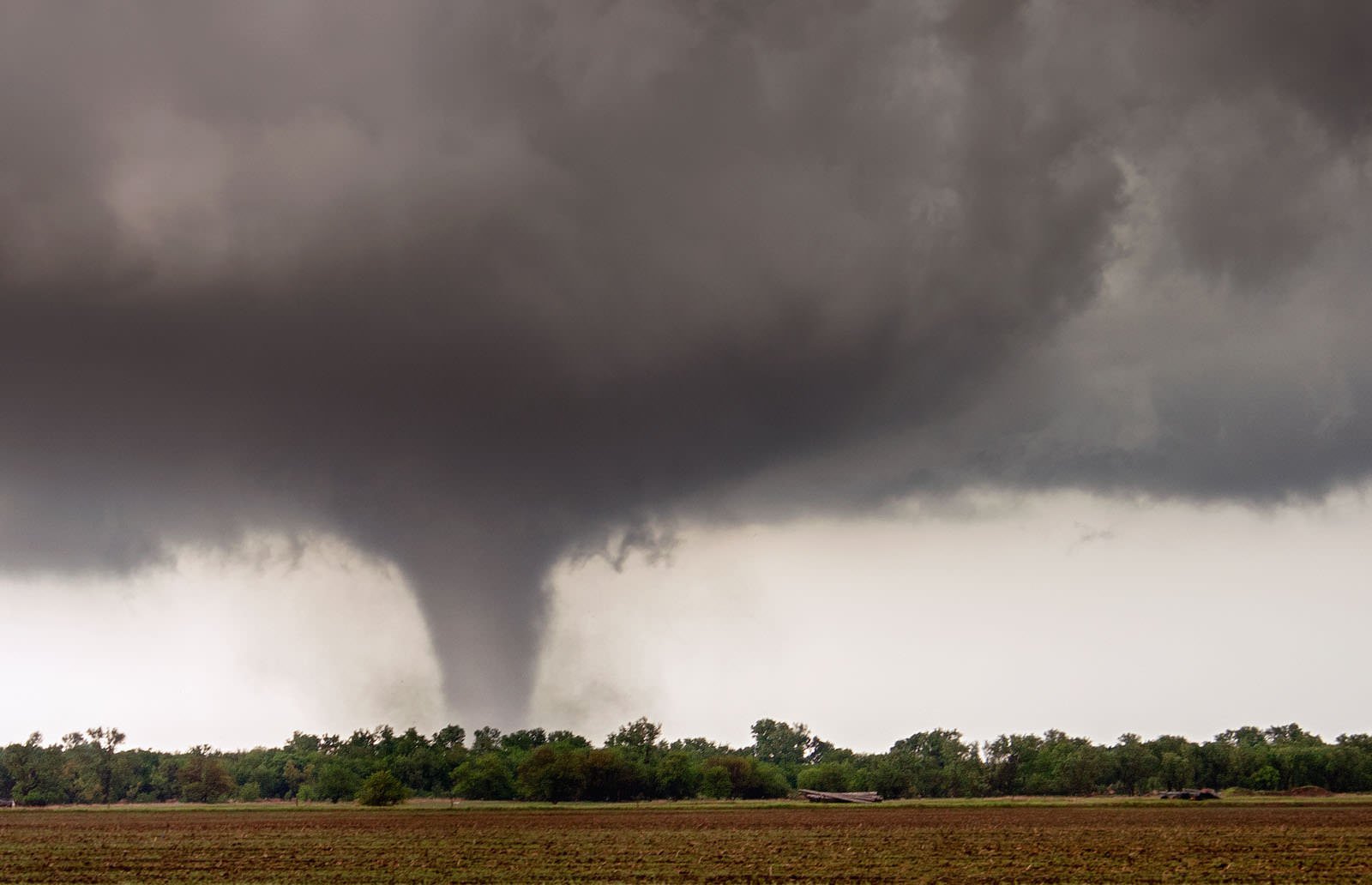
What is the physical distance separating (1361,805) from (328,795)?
16182 cm

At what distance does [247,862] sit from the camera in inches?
2210

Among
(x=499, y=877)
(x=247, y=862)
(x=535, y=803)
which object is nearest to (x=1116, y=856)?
(x=499, y=877)

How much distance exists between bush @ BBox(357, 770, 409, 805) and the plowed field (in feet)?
153

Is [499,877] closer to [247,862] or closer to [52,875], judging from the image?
[247,862]

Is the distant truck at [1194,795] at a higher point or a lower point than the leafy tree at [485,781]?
lower

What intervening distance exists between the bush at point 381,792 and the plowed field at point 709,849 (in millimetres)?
46708

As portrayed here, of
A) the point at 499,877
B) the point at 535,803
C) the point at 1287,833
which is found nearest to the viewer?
the point at 499,877

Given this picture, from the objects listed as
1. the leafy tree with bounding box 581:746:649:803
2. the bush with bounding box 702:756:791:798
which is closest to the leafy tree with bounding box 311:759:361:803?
the leafy tree with bounding box 581:746:649:803

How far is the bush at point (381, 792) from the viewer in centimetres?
14938

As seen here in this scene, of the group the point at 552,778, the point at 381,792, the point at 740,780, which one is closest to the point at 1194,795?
the point at 740,780

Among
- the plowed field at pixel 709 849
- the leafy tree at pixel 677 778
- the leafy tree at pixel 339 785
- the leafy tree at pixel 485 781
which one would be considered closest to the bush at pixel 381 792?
the leafy tree at pixel 485 781

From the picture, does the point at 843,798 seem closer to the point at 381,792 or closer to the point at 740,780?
the point at 740,780

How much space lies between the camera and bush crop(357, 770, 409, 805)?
490ft

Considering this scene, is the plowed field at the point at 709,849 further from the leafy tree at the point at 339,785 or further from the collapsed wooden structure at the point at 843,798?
the leafy tree at the point at 339,785
